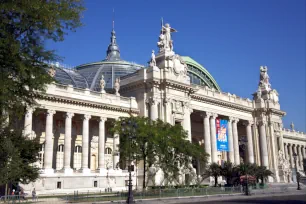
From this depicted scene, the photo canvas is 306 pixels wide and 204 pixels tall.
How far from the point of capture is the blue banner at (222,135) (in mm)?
63169

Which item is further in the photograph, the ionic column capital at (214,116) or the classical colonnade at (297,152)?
the classical colonnade at (297,152)

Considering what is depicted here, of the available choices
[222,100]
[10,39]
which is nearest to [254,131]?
[222,100]

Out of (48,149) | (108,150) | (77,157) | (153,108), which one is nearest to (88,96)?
(48,149)

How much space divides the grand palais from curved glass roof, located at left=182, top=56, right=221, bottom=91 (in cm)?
2368

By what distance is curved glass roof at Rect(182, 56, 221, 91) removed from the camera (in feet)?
336

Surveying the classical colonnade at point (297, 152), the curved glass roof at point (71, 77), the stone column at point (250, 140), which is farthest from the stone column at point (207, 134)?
the classical colonnade at point (297, 152)

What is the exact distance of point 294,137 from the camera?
113 meters

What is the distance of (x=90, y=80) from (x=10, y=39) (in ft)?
162

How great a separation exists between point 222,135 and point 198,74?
43.5 meters

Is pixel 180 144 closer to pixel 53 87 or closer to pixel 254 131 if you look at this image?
pixel 53 87

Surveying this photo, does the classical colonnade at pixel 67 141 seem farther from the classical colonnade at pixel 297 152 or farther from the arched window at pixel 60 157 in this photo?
the classical colonnade at pixel 297 152

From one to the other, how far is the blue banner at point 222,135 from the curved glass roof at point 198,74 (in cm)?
3693

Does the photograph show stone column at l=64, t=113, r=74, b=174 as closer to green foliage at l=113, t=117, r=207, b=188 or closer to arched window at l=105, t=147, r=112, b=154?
green foliage at l=113, t=117, r=207, b=188

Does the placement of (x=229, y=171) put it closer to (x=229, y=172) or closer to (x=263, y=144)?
(x=229, y=172)
